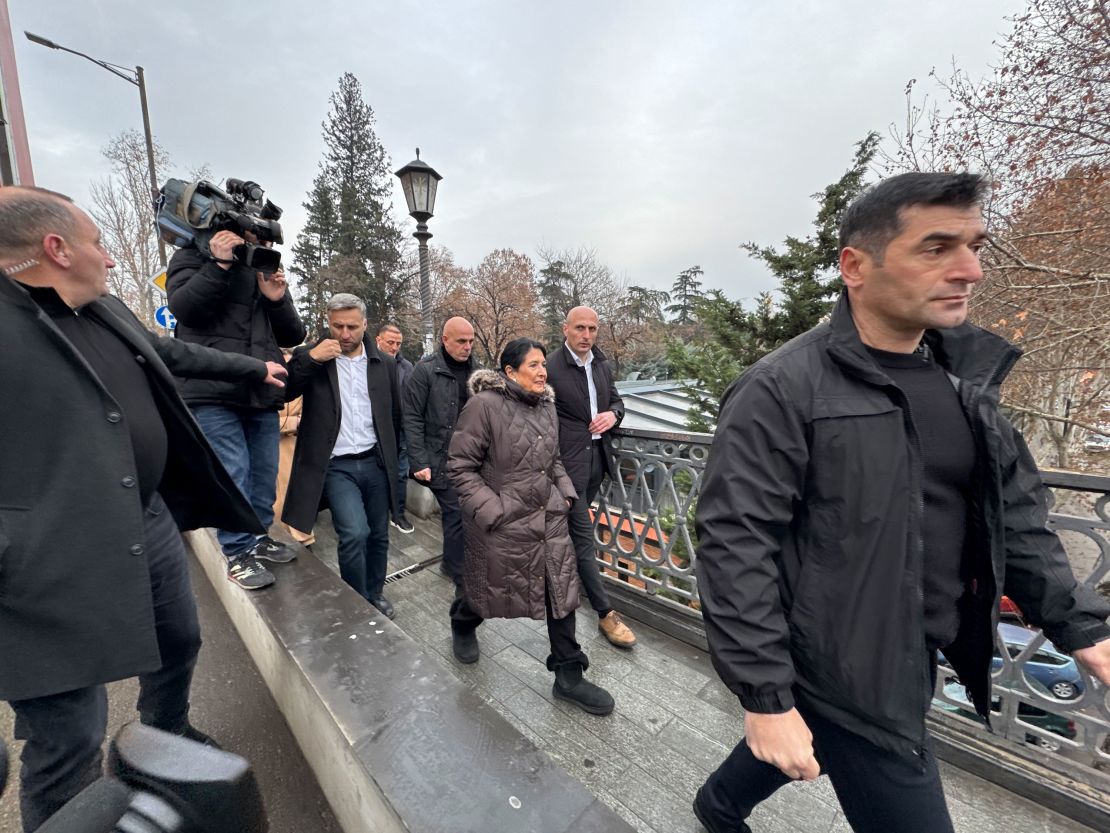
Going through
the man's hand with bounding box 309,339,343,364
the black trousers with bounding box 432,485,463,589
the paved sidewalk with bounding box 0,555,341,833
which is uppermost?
the man's hand with bounding box 309,339,343,364

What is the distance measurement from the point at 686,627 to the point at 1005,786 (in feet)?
5.06

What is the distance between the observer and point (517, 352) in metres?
2.61

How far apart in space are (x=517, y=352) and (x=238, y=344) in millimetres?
1520

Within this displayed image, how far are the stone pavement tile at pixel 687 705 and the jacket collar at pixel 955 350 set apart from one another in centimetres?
200

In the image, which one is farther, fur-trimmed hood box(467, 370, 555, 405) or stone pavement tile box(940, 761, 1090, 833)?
fur-trimmed hood box(467, 370, 555, 405)

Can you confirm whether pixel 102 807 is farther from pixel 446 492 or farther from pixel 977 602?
pixel 446 492

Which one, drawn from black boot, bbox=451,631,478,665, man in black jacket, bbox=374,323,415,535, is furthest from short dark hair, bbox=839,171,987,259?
man in black jacket, bbox=374,323,415,535

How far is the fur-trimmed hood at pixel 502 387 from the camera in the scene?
2533 mm

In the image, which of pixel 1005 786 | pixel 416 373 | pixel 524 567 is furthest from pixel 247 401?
pixel 1005 786

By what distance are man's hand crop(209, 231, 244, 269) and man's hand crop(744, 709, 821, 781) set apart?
2.86 m

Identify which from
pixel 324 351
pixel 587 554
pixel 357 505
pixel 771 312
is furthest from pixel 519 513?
pixel 771 312

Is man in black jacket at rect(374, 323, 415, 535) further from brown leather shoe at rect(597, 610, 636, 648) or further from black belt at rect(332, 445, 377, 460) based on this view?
brown leather shoe at rect(597, 610, 636, 648)

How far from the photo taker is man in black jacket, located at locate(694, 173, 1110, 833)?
1.18 meters

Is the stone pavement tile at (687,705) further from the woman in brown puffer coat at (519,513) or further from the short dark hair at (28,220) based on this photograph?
the short dark hair at (28,220)
